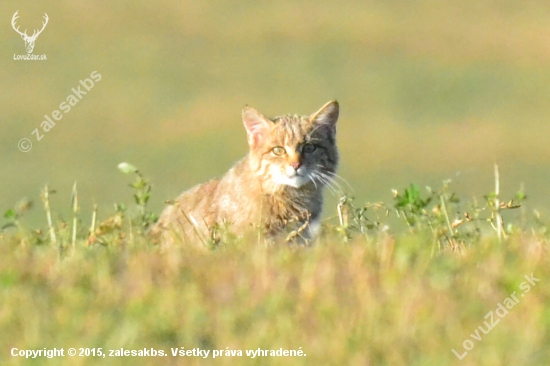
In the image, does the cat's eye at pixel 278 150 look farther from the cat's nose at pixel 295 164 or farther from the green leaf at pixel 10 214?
the green leaf at pixel 10 214

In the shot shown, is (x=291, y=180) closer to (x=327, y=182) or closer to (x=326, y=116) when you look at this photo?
(x=327, y=182)

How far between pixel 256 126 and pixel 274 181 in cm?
58

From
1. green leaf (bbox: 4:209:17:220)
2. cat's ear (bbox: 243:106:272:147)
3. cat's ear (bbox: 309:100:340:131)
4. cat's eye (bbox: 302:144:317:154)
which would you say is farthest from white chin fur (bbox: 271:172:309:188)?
green leaf (bbox: 4:209:17:220)

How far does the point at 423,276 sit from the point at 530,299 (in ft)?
1.87

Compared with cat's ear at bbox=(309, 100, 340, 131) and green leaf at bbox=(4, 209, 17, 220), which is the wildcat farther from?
green leaf at bbox=(4, 209, 17, 220)

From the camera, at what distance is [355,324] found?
16.9ft

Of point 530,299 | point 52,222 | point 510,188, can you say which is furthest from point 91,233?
point 510,188

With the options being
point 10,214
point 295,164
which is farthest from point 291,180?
point 10,214

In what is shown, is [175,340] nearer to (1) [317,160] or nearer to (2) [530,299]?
(2) [530,299]

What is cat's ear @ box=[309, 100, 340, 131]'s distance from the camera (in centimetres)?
912

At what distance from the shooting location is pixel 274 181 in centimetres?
883

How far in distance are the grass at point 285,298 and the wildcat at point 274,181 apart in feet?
5.77

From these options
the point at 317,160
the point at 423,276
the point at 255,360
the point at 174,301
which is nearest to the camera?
the point at 255,360

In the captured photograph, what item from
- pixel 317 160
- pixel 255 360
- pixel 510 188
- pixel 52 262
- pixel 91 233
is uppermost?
pixel 510 188
